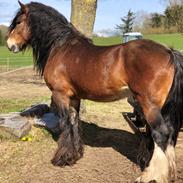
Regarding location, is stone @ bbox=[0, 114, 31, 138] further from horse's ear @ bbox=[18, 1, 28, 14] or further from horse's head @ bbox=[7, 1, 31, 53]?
horse's ear @ bbox=[18, 1, 28, 14]

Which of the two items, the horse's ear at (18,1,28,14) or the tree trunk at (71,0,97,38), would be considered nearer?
the horse's ear at (18,1,28,14)

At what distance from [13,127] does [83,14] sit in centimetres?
265

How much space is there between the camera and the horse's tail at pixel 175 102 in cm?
480

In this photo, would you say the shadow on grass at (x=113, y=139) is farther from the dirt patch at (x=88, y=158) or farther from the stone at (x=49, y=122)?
the stone at (x=49, y=122)

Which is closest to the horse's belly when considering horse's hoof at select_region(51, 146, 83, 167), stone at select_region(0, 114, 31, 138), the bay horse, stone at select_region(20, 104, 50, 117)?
the bay horse

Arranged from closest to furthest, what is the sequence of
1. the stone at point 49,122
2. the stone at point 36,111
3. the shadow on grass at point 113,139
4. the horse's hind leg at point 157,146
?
the horse's hind leg at point 157,146
the shadow on grass at point 113,139
the stone at point 49,122
the stone at point 36,111

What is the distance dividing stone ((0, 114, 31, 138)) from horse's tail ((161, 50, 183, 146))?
262 centimetres

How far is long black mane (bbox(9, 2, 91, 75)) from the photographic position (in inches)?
238

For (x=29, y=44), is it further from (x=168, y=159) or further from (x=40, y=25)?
(x=168, y=159)

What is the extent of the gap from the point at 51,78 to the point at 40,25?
0.85 metres

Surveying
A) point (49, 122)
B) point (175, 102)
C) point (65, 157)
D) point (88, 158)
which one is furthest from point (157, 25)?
point (175, 102)

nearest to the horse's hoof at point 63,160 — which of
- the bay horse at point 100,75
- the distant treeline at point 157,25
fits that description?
the bay horse at point 100,75

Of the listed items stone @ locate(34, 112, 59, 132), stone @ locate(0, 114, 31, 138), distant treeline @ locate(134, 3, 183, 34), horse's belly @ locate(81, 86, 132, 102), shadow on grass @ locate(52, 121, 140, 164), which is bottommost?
distant treeline @ locate(134, 3, 183, 34)

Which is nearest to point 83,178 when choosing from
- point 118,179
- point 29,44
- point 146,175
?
point 118,179
